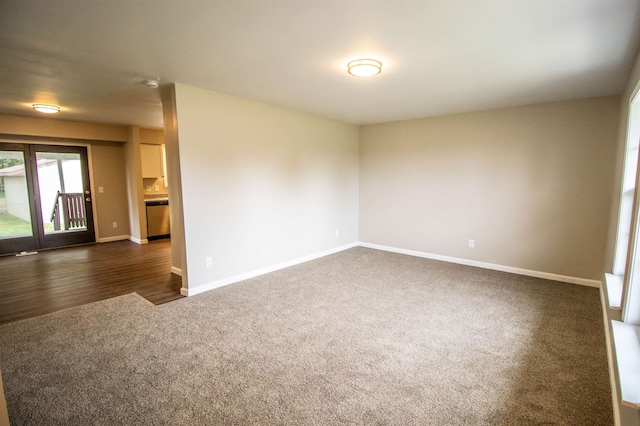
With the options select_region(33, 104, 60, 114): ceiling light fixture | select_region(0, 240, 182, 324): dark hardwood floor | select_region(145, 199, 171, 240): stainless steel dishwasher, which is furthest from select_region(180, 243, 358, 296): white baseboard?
select_region(145, 199, 171, 240): stainless steel dishwasher

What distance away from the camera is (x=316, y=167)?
17.4ft

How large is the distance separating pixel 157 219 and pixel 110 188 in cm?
119

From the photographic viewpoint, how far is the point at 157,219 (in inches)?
274

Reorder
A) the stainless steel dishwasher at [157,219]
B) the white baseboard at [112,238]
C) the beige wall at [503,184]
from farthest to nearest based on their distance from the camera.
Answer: the stainless steel dishwasher at [157,219], the white baseboard at [112,238], the beige wall at [503,184]

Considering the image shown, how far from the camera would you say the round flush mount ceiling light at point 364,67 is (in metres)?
2.69

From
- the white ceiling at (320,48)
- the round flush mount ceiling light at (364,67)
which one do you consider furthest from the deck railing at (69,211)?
the round flush mount ceiling light at (364,67)

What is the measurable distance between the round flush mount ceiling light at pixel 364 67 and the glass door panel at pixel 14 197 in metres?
6.51

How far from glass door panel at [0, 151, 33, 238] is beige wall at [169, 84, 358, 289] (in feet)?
14.8

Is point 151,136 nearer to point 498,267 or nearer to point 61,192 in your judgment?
point 61,192

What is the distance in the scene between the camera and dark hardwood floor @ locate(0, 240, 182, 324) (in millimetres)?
3496

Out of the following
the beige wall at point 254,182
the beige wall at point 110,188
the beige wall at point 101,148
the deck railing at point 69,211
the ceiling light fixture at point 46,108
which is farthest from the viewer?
the beige wall at point 110,188

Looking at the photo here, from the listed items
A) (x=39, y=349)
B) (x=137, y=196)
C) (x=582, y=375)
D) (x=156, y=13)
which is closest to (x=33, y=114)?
(x=137, y=196)

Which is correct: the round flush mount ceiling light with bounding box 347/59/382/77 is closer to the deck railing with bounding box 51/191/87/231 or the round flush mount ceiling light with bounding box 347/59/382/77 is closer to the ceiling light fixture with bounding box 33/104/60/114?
the ceiling light fixture with bounding box 33/104/60/114

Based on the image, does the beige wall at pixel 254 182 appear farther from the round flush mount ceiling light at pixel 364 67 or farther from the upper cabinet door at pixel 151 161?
the upper cabinet door at pixel 151 161
